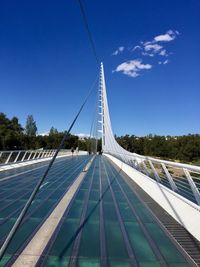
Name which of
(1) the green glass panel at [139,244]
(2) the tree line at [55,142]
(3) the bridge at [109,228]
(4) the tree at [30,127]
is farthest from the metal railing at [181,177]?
(4) the tree at [30,127]

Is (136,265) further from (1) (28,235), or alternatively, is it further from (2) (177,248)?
(1) (28,235)

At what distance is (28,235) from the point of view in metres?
4.20

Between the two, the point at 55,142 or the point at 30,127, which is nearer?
the point at 30,127

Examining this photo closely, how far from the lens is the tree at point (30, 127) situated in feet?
348

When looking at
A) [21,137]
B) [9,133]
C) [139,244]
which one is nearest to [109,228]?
[139,244]

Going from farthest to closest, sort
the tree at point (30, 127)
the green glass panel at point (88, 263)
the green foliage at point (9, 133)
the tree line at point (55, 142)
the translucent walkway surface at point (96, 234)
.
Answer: the tree at point (30, 127), the tree line at point (55, 142), the green foliage at point (9, 133), the translucent walkway surface at point (96, 234), the green glass panel at point (88, 263)

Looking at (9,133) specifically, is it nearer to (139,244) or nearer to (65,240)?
(65,240)

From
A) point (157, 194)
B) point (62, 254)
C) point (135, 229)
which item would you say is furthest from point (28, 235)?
point (157, 194)

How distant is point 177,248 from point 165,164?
2.42 meters

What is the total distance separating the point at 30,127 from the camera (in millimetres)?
107312

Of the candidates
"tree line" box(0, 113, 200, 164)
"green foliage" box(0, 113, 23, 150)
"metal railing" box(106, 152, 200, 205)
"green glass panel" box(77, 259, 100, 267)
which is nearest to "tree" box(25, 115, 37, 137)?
"tree line" box(0, 113, 200, 164)

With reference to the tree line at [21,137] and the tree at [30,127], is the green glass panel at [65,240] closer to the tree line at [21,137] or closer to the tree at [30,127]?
the tree line at [21,137]

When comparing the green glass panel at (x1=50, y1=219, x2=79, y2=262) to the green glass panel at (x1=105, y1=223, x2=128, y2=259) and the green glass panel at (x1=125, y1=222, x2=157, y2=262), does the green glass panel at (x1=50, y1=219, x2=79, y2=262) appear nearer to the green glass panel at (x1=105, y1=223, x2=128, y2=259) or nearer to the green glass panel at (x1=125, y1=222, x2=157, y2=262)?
the green glass panel at (x1=105, y1=223, x2=128, y2=259)

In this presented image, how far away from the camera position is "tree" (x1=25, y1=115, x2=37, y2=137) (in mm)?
106125
